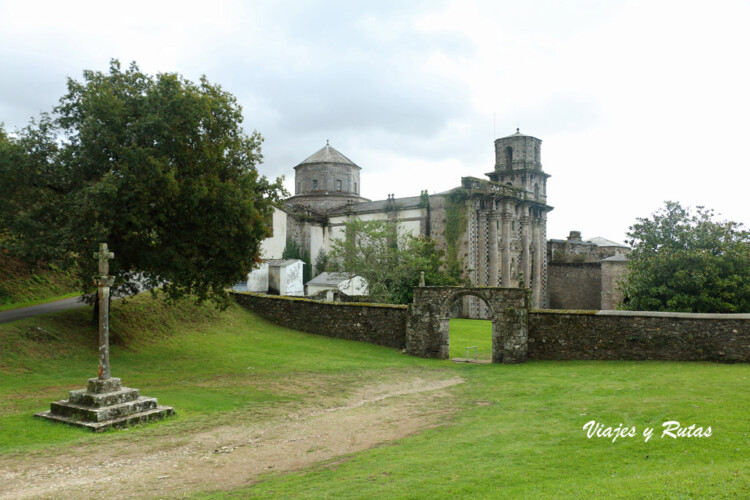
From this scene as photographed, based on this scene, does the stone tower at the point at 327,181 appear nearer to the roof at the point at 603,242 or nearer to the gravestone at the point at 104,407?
the roof at the point at 603,242

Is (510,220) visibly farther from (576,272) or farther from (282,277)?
(282,277)

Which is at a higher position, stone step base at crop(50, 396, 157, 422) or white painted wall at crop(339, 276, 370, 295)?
white painted wall at crop(339, 276, 370, 295)

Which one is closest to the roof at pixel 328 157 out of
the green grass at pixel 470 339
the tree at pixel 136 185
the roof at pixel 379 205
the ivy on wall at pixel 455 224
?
the roof at pixel 379 205

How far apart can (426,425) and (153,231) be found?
10.3 meters

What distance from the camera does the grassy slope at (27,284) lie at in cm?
2083

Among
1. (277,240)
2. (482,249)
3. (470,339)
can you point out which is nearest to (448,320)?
(470,339)

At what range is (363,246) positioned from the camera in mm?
34906

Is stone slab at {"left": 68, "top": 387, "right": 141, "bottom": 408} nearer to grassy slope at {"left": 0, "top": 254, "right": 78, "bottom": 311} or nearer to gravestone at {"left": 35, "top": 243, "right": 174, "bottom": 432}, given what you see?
gravestone at {"left": 35, "top": 243, "right": 174, "bottom": 432}

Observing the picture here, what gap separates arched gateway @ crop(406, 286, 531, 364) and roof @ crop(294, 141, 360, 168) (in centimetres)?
3266

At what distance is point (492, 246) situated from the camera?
42.5m

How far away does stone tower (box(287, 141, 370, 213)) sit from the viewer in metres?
50.3

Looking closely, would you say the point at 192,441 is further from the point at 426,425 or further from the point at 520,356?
the point at 520,356

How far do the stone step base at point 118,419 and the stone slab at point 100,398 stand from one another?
346mm

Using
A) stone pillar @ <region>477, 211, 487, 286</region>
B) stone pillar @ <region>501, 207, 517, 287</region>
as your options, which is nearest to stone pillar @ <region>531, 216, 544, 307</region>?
stone pillar @ <region>501, 207, 517, 287</region>
